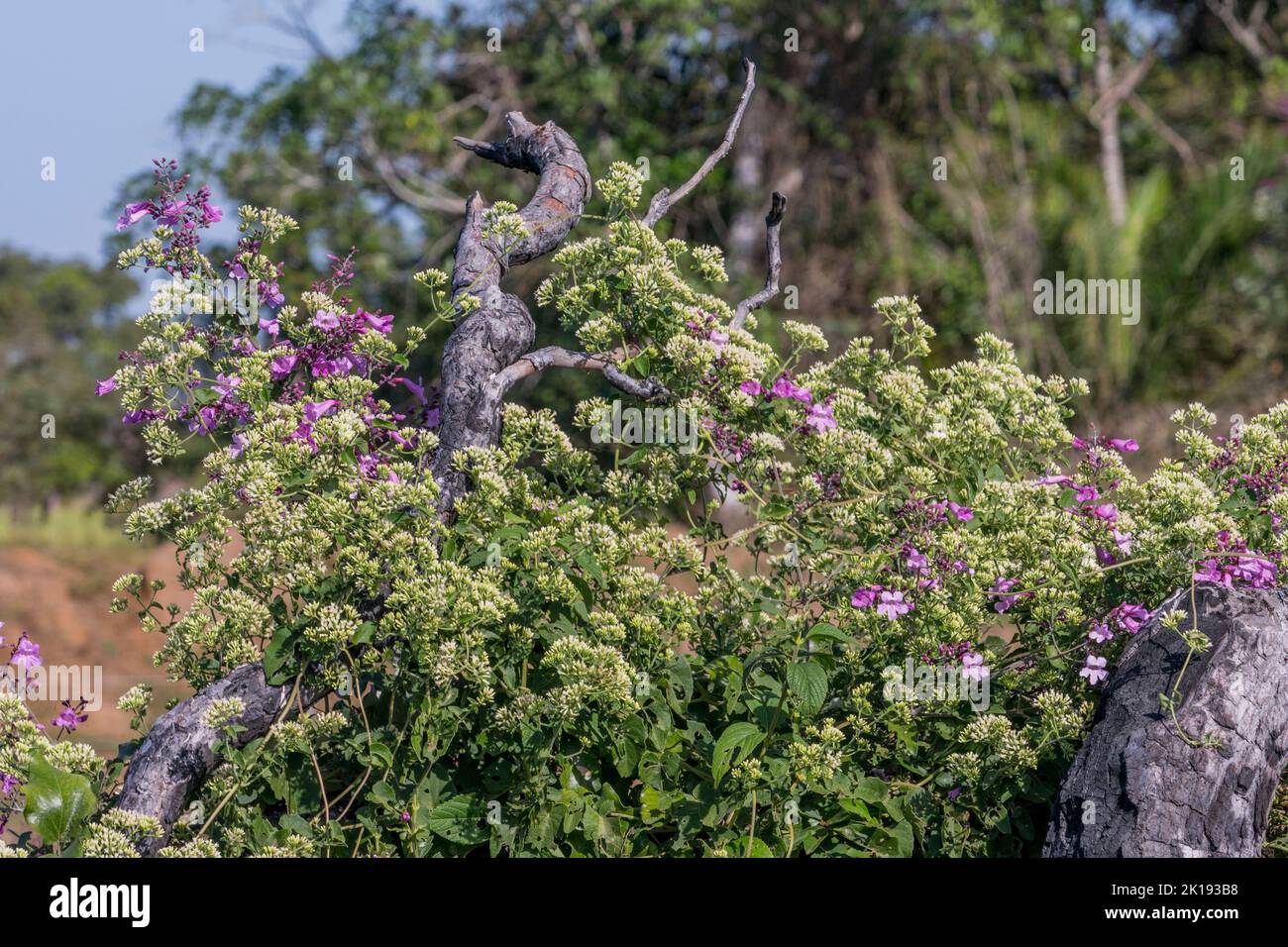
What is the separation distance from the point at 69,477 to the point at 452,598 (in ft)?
48.8

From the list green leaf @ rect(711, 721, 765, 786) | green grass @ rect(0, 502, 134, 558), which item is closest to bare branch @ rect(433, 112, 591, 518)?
green leaf @ rect(711, 721, 765, 786)

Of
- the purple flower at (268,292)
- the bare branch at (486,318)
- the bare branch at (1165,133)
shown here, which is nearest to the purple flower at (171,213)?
the purple flower at (268,292)

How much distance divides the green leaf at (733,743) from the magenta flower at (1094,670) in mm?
773

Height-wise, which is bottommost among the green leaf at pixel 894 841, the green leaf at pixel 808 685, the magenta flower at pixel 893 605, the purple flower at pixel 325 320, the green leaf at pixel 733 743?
the green leaf at pixel 894 841

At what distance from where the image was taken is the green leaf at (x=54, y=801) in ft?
8.25

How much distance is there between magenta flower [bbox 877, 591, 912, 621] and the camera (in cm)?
280

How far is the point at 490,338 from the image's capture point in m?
3.13

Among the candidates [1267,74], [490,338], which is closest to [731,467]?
[490,338]

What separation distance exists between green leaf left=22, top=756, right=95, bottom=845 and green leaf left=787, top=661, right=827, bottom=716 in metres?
1.44

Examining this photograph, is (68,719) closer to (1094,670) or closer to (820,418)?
(820,418)

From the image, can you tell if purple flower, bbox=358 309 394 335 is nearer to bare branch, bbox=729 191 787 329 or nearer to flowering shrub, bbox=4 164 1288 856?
flowering shrub, bbox=4 164 1288 856

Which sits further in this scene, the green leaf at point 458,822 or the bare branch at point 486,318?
the bare branch at point 486,318

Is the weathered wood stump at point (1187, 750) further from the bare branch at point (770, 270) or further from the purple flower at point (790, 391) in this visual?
the bare branch at point (770, 270)

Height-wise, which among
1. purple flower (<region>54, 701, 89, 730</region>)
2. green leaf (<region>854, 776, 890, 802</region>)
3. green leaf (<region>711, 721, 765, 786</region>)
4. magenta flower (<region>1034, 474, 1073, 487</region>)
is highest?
magenta flower (<region>1034, 474, 1073, 487</region>)
